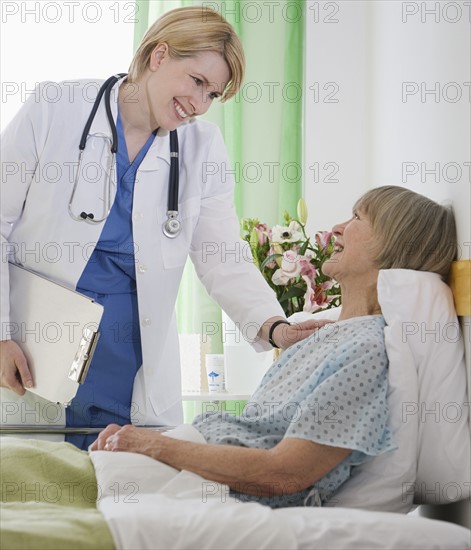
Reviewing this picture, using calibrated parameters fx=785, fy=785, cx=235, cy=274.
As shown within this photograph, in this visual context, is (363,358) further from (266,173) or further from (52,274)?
(266,173)

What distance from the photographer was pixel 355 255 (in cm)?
160

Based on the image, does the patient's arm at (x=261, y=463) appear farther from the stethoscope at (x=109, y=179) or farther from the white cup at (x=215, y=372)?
the white cup at (x=215, y=372)

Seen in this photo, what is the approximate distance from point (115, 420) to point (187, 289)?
112cm

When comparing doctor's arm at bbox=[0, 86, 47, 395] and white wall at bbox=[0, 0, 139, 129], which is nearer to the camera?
doctor's arm at bbox=[0, 86, 47, 395]

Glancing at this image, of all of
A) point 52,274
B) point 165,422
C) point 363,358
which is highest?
point 52,274

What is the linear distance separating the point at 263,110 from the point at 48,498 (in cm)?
197

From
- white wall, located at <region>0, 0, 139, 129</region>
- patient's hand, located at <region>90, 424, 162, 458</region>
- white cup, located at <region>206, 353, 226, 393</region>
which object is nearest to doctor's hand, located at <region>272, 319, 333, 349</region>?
patient's hand, located at <region>90, 424, 162, 458</region>

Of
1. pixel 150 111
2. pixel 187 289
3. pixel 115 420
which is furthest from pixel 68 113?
pixel 187 289

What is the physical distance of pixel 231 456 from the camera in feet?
4.26

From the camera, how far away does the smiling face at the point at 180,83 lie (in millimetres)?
1781

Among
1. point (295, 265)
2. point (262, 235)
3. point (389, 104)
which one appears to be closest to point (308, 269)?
point (295, 265)

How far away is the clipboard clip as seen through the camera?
1.60 metres

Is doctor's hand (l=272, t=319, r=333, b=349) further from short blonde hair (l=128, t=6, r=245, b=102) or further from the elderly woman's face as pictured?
short blonde hair (l=128, t=6, r=245, b=102)

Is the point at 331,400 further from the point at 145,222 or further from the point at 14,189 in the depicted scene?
the point at 14,189
